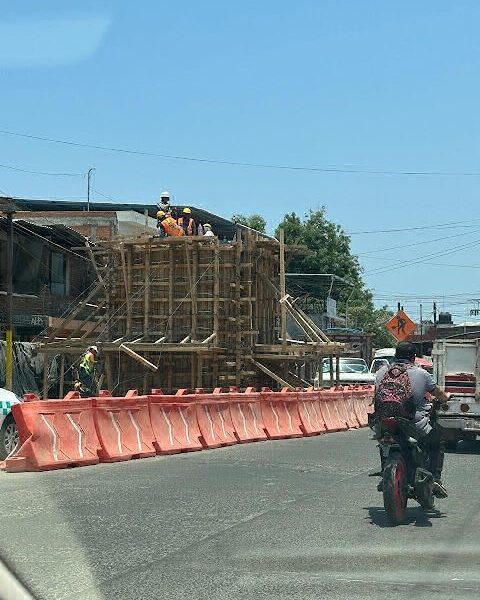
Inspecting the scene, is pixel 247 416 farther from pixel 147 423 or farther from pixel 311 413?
pixel 147 423

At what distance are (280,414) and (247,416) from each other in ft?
5.29

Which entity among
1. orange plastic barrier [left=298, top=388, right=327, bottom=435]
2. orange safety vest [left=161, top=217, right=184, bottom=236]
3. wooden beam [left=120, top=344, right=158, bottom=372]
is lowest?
orange plastic barrier [left=298, top=388, right=327, bottom=435]

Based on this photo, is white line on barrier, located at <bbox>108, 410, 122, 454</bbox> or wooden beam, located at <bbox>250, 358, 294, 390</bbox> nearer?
white line on barrier, located at <bbox>108, 410, 122, 454</bbox>

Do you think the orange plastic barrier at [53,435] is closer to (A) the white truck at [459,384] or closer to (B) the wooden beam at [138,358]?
(A) the white truck at [459,384]

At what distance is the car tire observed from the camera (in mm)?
15102

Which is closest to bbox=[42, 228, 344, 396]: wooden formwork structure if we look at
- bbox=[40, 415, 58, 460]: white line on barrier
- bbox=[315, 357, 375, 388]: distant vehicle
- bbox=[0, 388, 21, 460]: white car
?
bbox=[315, 357, 375, 388]: distant vehicle

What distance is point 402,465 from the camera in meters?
9.95

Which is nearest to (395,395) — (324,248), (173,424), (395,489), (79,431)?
(395,489)

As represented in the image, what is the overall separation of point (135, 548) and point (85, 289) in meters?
27.5

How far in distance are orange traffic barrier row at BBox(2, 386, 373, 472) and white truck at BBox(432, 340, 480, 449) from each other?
4028 mm

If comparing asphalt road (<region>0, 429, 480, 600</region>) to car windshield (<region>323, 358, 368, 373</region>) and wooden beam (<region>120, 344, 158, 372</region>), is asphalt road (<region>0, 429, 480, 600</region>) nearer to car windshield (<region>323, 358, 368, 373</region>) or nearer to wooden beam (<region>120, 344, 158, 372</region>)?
wooden beam (<region>120, 344, 158, 372</region>)

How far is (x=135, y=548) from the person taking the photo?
27.6 ft

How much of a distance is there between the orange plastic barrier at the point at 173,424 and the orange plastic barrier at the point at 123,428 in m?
0.21

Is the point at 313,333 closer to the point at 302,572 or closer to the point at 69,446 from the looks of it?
the point at 69,446
